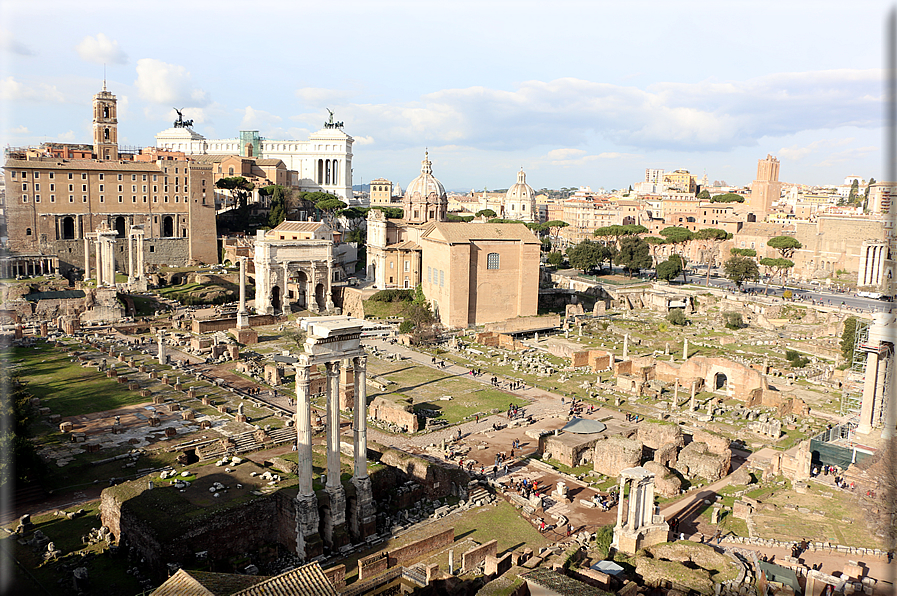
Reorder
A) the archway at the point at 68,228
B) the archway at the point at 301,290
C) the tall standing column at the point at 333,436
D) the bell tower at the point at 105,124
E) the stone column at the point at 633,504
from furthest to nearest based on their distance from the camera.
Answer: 1. the bell tower at the point at 105,124
2. the archway at the point at 68,228
3. the archway at the point at 301,290
4. the stone column at the point at 633,504
5. the tall standing column at the point at 333,436

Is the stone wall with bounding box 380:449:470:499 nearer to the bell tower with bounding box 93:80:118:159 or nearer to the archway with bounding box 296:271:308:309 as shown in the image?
the archway with bounding box 296:271:308:309

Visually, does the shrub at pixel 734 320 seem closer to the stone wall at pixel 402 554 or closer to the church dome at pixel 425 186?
the church dome at pixel 425 186

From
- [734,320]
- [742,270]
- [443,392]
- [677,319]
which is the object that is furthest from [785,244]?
[443,392]

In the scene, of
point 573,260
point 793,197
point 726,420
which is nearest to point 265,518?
point 726,420

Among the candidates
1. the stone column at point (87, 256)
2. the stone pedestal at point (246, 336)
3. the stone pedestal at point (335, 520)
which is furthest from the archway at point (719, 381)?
the stone column at point (87, 256)

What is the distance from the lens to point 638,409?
34.3 m

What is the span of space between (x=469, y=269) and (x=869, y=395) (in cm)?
Result: 2988

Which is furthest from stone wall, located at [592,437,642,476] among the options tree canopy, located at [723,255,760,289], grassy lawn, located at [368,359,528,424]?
tree canopy, located at [723,255,760,289]

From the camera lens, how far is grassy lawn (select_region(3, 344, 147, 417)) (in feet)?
102

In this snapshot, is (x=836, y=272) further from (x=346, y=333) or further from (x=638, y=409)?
(x=346, y=333)

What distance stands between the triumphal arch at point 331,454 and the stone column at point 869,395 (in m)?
21.6

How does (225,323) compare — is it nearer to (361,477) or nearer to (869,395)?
(361,477)

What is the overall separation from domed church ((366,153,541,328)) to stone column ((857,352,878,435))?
96.4ft

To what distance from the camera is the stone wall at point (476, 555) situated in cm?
1838
